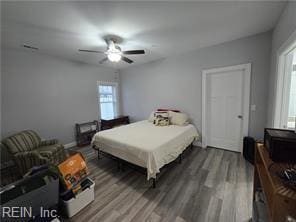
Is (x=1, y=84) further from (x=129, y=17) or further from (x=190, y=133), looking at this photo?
(x=190, y=133)

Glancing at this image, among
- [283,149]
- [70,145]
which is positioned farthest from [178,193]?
[70,145]

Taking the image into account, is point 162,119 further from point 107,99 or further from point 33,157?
point 33,157

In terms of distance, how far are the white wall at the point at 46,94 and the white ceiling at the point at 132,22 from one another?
0.47m

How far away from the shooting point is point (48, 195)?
1520mm

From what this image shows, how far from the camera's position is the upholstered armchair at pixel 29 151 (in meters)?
2.40

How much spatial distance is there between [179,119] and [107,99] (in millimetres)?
2895

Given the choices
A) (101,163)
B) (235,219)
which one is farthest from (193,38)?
(101,163)

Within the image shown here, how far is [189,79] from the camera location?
3594 mm

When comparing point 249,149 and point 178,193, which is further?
point 249,149

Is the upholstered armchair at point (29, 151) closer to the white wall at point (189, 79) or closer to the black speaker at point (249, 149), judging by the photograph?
the white wall at point (189, 79)

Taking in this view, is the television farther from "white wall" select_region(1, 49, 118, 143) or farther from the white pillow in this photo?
"white wall" select_region(1, 49, 118, 143)

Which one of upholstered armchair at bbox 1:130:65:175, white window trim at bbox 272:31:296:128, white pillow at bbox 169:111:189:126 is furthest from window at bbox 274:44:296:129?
upholstered armchair at bbox 1:130:65:175

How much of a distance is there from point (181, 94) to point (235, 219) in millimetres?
2810

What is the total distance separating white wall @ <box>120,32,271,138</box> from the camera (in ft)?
8.84
